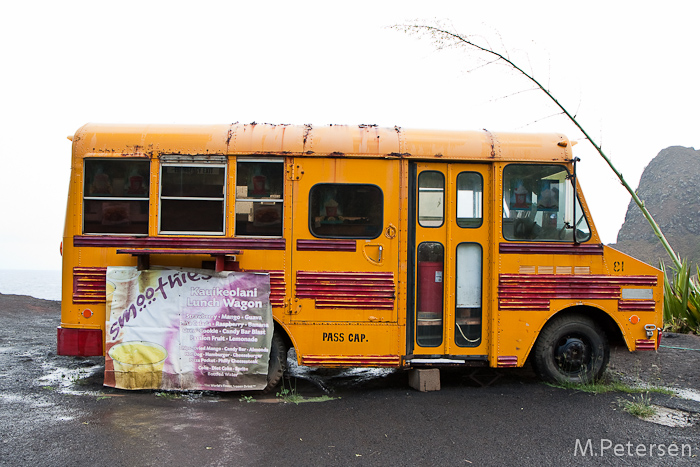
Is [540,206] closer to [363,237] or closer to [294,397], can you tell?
[363,237]

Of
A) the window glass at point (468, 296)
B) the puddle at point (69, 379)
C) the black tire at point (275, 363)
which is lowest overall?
the puddle at point (69, 379)

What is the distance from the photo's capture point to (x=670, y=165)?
52188 millimetres

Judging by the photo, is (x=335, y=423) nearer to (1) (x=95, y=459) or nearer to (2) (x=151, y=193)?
(1) (x=95, y=459)

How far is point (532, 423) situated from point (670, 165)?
58.4 m

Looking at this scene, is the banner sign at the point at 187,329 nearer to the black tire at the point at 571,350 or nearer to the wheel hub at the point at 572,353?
the black tire at the point at 571,350

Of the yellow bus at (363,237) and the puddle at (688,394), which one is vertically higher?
the yellow bus at (363,237)

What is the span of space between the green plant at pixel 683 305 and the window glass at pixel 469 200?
5763 mm

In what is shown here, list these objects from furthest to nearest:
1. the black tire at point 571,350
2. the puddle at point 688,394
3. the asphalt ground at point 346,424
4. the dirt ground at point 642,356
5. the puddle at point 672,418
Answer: the dirt ground at point 642,356
the black tire at point 571,350
the puddle at point 688,394
the puddle at point 672,418
the asphalt ground at point 346,424

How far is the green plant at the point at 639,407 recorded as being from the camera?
5016mm

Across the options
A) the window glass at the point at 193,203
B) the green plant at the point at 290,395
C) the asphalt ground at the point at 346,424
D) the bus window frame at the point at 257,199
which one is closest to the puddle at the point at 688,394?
the asphalt ground at the point at 346,424

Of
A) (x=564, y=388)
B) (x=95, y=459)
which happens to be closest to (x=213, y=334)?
(x=95, y=459)

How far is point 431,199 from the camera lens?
5785 millimetres

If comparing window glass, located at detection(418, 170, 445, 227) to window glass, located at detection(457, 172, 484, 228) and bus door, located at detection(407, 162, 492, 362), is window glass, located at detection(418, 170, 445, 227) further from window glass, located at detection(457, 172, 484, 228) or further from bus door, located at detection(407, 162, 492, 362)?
window glass, located at detection(457, 172, 484, 228)

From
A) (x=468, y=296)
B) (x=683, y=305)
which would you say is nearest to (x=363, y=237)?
(x=468, y=296)
